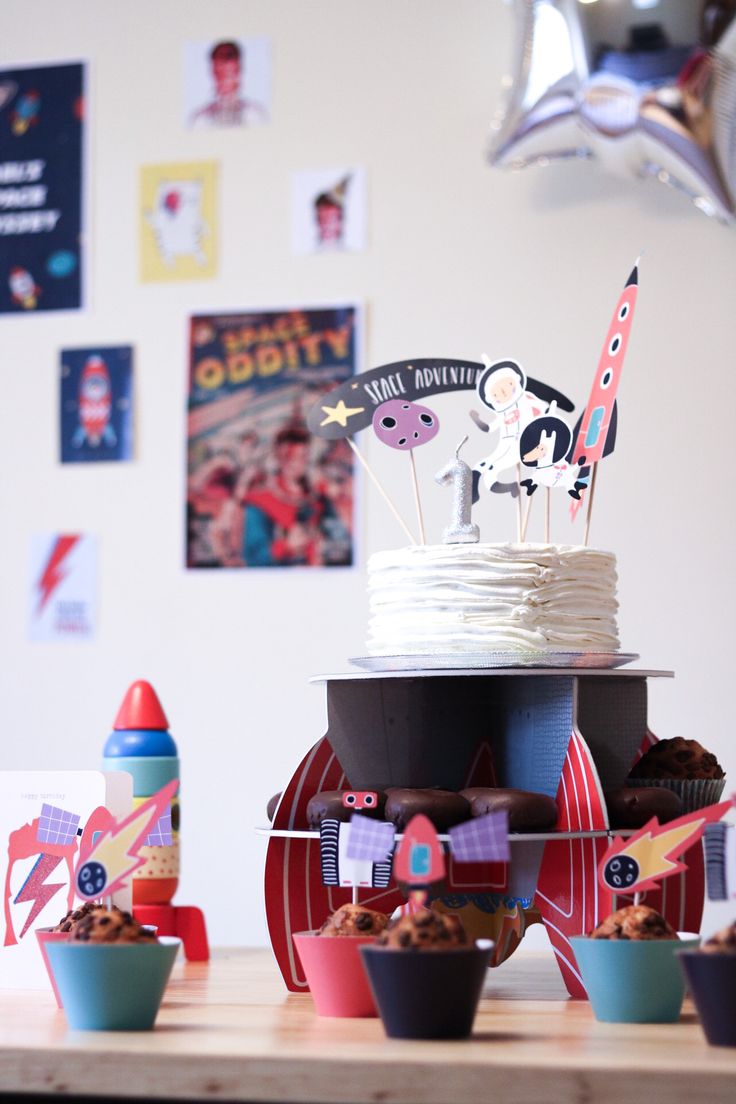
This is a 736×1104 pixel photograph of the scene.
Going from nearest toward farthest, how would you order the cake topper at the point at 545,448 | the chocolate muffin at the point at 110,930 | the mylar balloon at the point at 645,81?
the chocolate muffin at the point at 110,930 < the cake topper at the point at 545,448 < the mylar balloon at the point at 645,81

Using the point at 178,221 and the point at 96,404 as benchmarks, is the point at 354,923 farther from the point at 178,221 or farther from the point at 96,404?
the point at 178,221

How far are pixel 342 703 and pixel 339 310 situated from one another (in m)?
1.37

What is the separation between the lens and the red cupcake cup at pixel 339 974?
1220 mm

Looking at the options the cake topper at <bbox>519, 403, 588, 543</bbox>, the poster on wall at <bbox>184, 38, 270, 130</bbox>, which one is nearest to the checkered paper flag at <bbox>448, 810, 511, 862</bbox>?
the cake topper at <bbox>519, 403, 588, 543</bbox>

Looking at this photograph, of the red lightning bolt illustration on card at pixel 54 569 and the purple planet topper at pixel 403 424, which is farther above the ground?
the purple planet topper at pixel 403 424

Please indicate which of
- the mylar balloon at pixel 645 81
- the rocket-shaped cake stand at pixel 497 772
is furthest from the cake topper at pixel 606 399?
the mylar balloon at pixel 645 81

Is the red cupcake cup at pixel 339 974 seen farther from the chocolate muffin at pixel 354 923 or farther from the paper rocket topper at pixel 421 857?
the paper rocket topper at pixel 421 857

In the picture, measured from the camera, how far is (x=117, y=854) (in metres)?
1.22

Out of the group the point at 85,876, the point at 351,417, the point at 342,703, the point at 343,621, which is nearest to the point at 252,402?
the point at 343,621

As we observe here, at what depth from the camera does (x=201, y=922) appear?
5.89 feet

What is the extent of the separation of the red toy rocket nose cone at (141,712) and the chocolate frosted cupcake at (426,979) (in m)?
0.75

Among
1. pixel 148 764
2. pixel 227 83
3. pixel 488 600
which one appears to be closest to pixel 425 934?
pixel 488 600

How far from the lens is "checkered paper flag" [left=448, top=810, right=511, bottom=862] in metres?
1.09

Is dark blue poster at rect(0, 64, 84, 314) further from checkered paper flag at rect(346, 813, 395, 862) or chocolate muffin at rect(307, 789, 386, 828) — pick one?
checkered paper flag at rect(346, 813, 395, 862)
